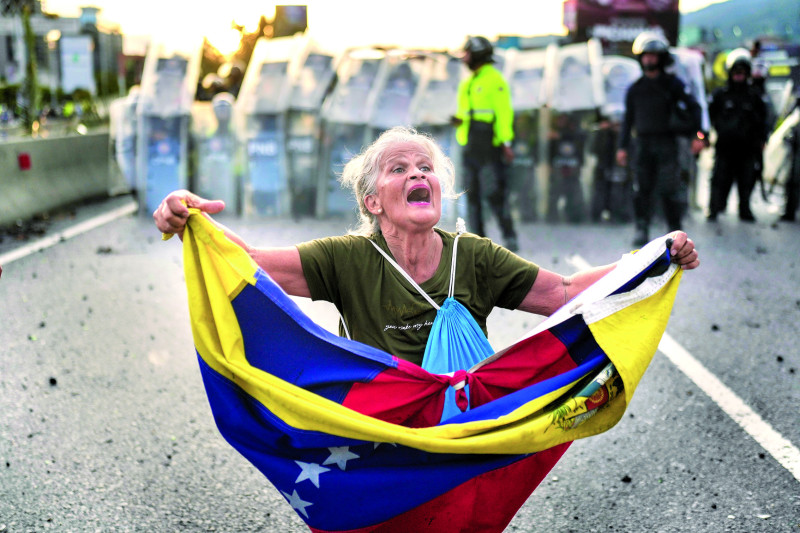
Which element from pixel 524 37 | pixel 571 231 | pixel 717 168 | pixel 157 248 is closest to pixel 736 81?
pixel 717 168

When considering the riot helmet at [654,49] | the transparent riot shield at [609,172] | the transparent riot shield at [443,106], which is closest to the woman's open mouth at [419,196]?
the riot helmet at [654,49]

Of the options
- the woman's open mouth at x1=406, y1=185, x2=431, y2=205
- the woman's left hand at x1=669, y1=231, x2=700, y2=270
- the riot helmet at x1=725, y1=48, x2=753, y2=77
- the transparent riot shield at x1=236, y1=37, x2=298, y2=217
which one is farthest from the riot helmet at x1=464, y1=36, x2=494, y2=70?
the woman's left hand at x1=669, y1=231, x2=700, y2=270

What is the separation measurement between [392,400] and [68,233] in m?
9.85

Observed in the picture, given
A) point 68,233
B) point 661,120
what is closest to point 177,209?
point 661,120

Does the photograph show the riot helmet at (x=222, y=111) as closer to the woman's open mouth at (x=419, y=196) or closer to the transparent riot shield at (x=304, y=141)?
the transparent riot shield at (x=304, y=141)

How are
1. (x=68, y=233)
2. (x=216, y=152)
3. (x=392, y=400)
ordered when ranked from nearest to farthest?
1. (x=392, y=400)
2. (x=68, y=233)
3. (x=216, y=152)

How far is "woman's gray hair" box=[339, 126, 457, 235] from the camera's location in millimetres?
3273

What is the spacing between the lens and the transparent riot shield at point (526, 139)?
12982 millimetres

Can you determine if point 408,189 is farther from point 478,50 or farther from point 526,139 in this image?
point 526,139

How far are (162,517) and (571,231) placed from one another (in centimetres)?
906

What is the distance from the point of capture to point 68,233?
11609mm

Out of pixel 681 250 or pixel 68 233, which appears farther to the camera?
pixel 68 233

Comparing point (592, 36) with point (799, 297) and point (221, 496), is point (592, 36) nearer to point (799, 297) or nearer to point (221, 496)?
point (799, 297)

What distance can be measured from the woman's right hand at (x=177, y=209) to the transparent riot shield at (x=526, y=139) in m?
10.4
